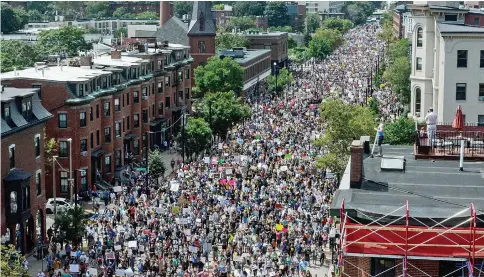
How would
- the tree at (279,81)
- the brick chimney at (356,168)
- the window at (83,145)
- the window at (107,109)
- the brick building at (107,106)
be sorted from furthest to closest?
the tree at (279,81) < the window at (107,109) < the window at (83,145) < the brick building at (107,106) < the brick chimney at (356,168)

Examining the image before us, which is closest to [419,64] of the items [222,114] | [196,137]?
[196,137]

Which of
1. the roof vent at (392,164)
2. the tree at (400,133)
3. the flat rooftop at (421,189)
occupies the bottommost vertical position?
the tree at (400,133)

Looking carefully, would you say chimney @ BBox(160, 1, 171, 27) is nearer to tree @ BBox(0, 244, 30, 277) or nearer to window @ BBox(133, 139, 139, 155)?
window @ BBox(133, 139, 139, 155)

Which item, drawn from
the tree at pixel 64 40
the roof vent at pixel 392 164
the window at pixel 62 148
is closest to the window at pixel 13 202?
the window at pixel 62 148

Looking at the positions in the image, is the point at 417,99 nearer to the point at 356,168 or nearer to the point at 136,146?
the point at 136,146

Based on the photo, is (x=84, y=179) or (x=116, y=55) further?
(x=116, y=55)

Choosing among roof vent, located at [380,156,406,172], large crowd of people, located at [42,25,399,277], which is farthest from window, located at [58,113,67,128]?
roof vent, located at [380,156,406,172]

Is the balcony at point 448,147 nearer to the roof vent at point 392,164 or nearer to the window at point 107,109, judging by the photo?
the roof vent at point 392,164
